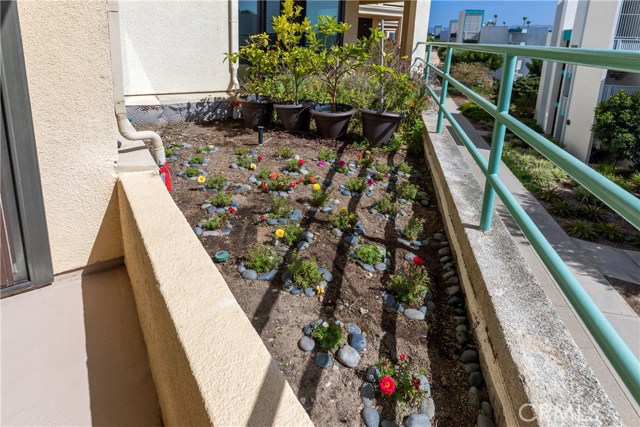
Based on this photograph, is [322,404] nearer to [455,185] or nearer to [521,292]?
[521,292]

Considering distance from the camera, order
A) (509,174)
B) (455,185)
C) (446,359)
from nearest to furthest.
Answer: (446,359)
(455,185)
(509,174)

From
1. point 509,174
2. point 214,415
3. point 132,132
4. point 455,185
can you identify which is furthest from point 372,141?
point 214,415

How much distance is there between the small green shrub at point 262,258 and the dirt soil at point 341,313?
0.08 m

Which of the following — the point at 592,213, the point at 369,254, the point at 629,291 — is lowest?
the point at 629,291

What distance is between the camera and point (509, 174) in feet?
25.6

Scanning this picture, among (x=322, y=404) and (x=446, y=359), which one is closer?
(x=322, y=404)

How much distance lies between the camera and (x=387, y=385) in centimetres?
178

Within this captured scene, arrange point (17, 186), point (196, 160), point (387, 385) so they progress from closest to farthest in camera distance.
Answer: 1. point (387, 385)
2. point (17, 186)
3. point (196, 160)

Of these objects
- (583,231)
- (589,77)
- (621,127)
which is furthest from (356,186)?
(589,77)

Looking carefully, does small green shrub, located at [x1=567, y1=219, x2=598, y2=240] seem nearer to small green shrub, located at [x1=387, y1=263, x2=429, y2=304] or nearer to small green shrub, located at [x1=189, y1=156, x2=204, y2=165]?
small green shrub, located at [x1=387, y1=263, x2=429, y2=304]

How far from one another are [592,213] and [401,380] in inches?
222

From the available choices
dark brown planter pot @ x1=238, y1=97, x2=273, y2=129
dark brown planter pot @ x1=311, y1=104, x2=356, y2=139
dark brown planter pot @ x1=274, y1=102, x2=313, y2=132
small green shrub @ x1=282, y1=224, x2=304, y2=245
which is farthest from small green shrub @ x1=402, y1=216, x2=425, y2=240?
dark brown planter pot @ x1=238, y1=97, x2=273, y2=129

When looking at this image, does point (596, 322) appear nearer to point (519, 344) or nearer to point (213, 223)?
point (519, 344)

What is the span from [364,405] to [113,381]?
1024mm
